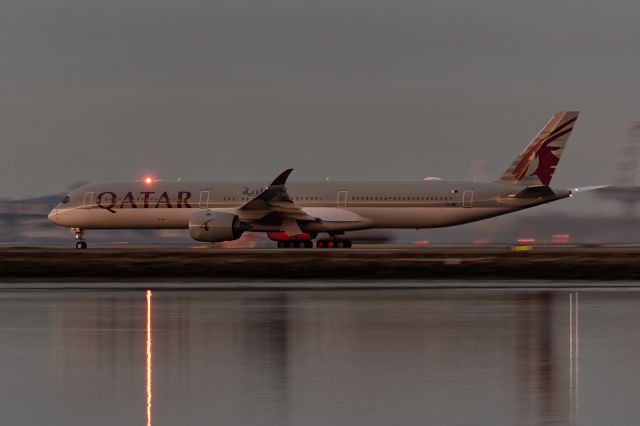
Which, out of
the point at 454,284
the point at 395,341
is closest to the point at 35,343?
the point at 395,341

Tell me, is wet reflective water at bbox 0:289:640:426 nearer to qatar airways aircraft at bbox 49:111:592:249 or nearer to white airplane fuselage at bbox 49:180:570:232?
qatar airways aircraft at bbox 49:111:592:249

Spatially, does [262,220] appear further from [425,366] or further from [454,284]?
[425,366]

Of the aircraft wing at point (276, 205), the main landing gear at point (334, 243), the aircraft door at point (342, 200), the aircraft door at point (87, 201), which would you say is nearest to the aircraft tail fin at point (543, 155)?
the aircraft door at point (342, 200)

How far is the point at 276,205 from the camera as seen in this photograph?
6931 centimetres

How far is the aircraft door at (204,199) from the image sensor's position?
236ft

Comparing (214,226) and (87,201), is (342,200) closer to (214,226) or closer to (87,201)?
(214,226)

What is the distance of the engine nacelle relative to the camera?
220 ft

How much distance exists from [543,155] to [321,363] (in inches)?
2260

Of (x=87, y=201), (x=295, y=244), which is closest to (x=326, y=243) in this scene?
(x=295, y=244)

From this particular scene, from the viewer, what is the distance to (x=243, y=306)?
2688cm

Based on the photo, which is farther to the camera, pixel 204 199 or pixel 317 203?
pixel 204 199

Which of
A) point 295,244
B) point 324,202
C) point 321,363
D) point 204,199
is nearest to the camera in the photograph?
point 321,363

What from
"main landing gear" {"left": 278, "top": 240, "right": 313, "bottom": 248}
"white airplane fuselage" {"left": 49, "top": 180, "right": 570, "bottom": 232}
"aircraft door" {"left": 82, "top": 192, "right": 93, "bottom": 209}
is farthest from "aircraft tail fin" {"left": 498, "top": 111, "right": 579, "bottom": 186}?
"aircraft door" {"left": 82, "top": 192, "right": 93, "bottom": 209}

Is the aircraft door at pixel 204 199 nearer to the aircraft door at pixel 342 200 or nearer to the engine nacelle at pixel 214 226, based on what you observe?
the engine nacelle at pixel 214 226
